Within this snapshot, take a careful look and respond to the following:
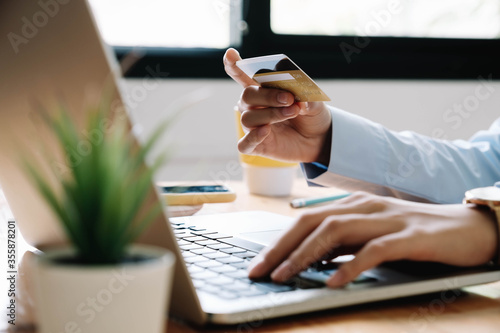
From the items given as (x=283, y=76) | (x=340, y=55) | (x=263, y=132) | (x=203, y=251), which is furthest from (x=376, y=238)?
(x=340, y=55)

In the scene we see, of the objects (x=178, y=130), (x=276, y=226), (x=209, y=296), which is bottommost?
(x=178, y=130)

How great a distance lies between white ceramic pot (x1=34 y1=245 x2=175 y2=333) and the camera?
0.89 ft

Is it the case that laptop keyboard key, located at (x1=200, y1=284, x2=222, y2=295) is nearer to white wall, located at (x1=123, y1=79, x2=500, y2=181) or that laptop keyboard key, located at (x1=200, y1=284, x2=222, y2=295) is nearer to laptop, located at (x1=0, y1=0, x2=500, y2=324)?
laptop, located at (x1=0, y1=0, x2=500, y2=324)

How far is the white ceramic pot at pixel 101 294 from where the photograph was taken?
273mm

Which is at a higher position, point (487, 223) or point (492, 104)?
point (487, 223)

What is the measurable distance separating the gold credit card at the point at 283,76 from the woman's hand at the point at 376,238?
18 cm

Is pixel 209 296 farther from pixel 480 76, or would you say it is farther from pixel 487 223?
pixel 480 76

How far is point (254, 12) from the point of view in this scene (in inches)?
74.0

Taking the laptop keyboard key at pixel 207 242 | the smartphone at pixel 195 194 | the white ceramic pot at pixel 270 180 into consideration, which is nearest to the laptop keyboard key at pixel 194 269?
the laptop keyboard key at pixel 207 242

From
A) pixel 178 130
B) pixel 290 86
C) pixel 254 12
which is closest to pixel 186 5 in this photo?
pixel 254 12

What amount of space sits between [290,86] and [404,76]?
1.42 metres

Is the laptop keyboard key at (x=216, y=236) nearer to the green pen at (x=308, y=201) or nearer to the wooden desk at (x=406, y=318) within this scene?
the wooden desk at (x=406, y=318)

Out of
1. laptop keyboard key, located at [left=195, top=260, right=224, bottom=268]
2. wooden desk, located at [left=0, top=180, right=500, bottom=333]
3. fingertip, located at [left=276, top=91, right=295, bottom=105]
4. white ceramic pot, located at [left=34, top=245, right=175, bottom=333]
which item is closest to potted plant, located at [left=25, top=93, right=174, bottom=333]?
white ceramic pot, located at [left=34, top=245, right=175, bottom=333]

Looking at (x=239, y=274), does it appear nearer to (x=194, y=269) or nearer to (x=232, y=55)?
(x=194, y=269)
